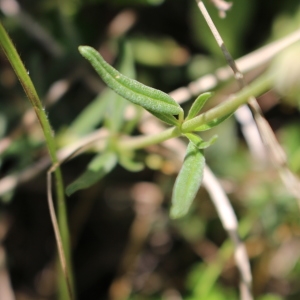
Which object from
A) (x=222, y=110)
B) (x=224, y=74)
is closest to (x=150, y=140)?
(x=222, y=110)

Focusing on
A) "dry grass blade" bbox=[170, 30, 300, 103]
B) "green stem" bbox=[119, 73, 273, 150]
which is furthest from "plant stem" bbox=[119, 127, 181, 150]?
"dry grass blade" bbox=[170, 30, 300, 103]

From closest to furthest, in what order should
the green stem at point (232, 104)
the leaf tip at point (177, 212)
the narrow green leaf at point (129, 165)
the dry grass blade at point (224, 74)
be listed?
the green stem at point (232, 104)
the leaf tip at point (177, 212)
the narrow green leaf at point (129, 165)
the dry grass blade at point (224, 74)

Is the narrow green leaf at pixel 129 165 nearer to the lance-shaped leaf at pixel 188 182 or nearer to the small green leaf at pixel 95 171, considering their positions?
the small green leaf at pixel 95 171

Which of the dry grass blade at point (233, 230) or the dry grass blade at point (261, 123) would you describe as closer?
the dry grass blade at point (261, 123)

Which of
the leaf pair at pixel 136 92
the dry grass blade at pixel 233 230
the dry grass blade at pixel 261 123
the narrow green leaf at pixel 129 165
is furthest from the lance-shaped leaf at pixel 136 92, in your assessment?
the dry grass blade at pixel 233 230

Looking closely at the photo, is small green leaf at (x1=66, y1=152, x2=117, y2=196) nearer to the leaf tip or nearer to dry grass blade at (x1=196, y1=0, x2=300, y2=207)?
the leaf tip

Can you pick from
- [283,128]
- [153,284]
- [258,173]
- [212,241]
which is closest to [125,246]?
[153,284]

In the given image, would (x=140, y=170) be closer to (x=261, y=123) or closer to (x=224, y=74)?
(x=224, y=74)
